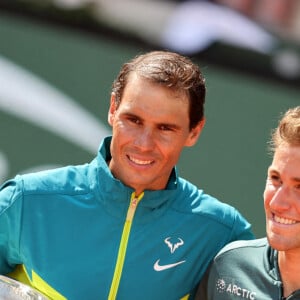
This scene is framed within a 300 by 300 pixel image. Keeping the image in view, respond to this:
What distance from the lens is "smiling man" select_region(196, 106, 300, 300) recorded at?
264 cm

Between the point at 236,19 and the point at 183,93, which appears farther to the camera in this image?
the point at 236,19

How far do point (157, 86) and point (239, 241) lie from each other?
0.52 meters

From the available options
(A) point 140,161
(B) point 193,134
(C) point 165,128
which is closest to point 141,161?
(A) point 140,161

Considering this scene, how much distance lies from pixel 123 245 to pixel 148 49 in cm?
234

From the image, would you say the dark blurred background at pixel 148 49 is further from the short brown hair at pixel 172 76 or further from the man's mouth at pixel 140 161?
the man's mouth at pixel 140 161

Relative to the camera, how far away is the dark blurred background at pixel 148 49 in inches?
200

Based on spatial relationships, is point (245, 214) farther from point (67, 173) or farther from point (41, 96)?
point (67, 173)

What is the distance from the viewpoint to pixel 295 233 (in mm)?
2645

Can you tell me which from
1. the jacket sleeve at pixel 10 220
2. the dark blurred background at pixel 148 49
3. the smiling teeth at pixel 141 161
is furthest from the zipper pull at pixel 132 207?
the dark blurred background at pixel 148 49

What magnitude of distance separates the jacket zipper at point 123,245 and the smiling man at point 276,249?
0.86ft

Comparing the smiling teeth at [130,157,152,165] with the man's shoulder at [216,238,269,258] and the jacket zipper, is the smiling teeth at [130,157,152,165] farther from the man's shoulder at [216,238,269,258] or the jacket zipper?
the man's shoulder at [216,238,269,258]

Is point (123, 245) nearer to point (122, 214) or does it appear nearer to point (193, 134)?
point (122, 214)

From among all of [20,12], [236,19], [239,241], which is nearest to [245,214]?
[236,19]

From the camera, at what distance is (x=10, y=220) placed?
283 centimetres
